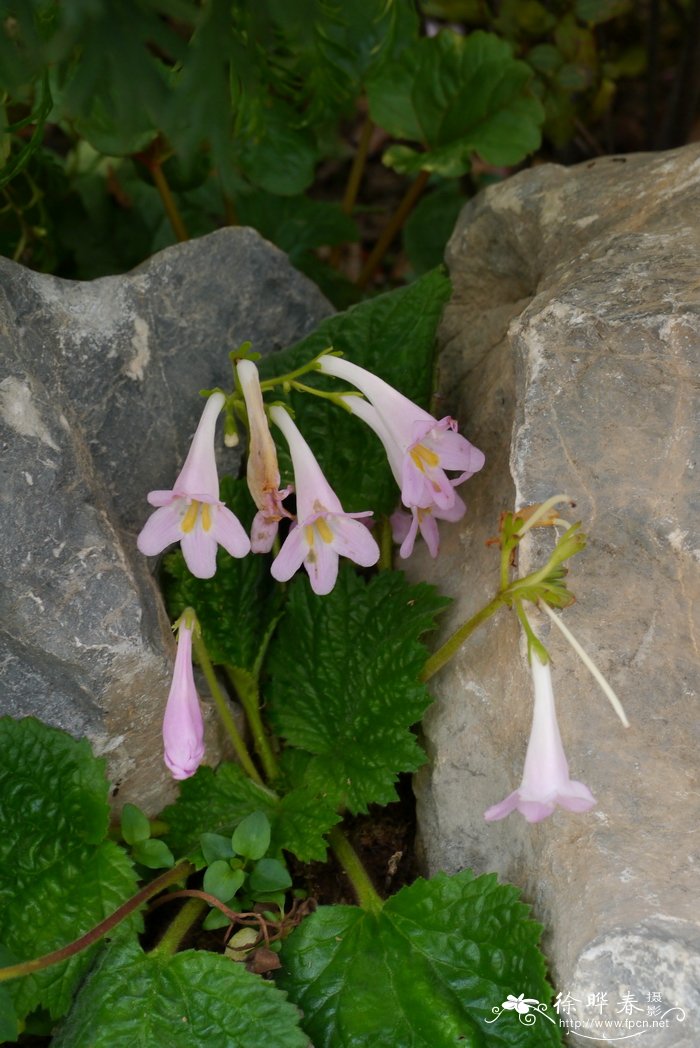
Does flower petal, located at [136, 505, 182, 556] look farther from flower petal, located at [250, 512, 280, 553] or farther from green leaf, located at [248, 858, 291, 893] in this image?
green leaf, located at [248, 858, 291, 893]

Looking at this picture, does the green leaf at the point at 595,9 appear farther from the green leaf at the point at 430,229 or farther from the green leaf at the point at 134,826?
the green leaf at the point at 134,826

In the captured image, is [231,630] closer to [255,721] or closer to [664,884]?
[255,721]

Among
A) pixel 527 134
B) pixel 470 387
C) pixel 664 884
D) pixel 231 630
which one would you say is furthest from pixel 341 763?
pixel 527 134

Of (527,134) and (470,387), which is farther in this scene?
(527,134)

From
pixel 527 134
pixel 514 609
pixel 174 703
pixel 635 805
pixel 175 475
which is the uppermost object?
pixel 527 134

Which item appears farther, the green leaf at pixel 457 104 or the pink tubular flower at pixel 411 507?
the green leaf at pixel 457 104

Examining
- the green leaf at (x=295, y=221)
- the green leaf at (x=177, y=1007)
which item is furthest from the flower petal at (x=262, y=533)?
the green leaf at (x=295, y=221)
